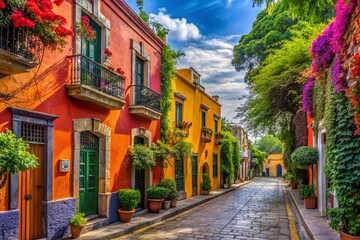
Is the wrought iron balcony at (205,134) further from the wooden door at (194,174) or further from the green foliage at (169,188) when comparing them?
the green foliage at (169,188)

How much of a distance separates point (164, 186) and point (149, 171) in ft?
3.22

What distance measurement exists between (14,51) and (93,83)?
9.96 feet

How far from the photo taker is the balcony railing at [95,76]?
26.9 feet

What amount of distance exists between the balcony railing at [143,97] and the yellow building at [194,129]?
3.12 meters

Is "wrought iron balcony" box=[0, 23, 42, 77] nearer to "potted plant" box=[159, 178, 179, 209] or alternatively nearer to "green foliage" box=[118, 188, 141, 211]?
"green foliage" box=[118, 188, 141, 211]

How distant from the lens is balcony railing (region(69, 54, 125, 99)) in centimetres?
819

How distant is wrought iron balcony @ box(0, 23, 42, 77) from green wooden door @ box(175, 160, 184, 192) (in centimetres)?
1116

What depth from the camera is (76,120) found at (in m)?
8.35

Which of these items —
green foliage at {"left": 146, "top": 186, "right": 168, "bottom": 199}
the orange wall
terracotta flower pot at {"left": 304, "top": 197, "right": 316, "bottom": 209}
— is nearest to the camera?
the orange wall

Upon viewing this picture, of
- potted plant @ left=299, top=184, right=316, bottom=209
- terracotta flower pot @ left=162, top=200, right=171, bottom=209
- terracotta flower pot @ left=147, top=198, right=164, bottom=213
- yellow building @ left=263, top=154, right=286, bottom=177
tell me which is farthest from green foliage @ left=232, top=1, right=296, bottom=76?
yellow building @ left=263, top=154, right=286, bottom=177

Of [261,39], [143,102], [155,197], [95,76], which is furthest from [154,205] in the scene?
[261,39]

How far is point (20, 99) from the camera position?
21.5 feet

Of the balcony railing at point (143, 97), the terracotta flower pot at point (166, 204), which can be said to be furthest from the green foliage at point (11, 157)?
the terracotta flower pot at point (166, 204)

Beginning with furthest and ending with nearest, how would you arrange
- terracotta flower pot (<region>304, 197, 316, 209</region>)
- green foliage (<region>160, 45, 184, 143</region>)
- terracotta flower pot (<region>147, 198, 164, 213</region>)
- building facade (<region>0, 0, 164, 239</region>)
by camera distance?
green foliage (<region>160, 45, 184, 143</region>), terracotta flower pot (<region>304, 197, 316, 209</region>), terracotta flower pot (<region>147, 198, 164, 213</region>), building facade (<region>0, 0, 164, 239</region>)
